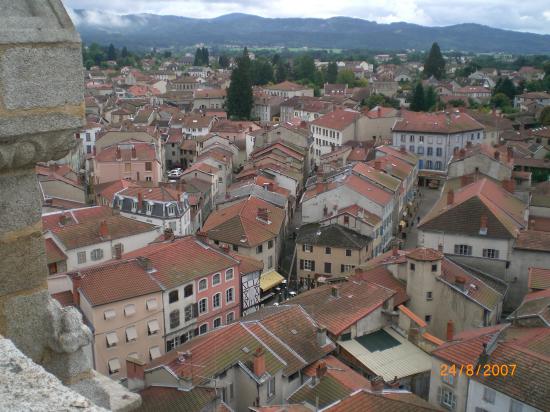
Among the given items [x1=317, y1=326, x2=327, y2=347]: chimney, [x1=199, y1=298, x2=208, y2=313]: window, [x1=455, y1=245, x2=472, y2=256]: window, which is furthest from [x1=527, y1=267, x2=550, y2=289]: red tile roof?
[x1=199, y1=298, x2=208, y2=313]: window

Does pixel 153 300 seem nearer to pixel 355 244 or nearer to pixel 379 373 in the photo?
pixel 379 373

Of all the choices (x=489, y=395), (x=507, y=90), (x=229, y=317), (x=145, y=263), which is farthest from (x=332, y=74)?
(x=489, y=395)

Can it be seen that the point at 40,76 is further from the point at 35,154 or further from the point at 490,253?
the point at 490,253

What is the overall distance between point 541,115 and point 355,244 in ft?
218

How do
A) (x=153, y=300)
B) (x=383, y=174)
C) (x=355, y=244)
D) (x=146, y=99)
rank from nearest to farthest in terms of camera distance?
(x=153, y=300), (x=355, y=244), (x=383, y=174), (x=146, y=99)

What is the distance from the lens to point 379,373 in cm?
2753

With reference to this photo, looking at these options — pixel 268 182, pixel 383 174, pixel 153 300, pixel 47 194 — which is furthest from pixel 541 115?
pixel 153 300

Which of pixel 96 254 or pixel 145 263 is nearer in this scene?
pixel 145 263

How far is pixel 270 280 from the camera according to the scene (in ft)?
142

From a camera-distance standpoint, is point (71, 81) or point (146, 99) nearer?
point (71, 81)

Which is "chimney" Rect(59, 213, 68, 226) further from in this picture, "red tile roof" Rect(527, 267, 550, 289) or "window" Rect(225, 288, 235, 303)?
"red tile roof" Rect(527, 267, 550, 289)

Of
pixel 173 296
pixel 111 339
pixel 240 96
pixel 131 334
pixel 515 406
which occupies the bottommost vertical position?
pixel 131 334

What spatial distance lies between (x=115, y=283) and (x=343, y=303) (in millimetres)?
11510

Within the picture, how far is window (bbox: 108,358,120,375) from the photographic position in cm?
3102
